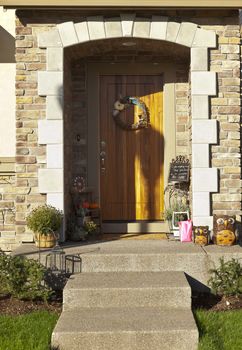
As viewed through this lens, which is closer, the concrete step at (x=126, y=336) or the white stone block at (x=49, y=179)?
the concrete step at (x=126, y=336)

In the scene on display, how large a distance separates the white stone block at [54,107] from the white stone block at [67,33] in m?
0.78

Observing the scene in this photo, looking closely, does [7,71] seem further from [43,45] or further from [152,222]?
[152,222]

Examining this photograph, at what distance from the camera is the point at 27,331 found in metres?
4.92

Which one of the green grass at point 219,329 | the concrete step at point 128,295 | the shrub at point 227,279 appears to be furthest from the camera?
the shrub at point 227,279

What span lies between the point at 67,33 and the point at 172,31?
1476 mm

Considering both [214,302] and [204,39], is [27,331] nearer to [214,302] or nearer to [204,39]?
[214,302]

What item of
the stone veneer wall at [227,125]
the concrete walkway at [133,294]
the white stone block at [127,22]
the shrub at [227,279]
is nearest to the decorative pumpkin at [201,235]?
the concrete walkway at [133,294]

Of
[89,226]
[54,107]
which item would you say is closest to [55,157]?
[54,107]

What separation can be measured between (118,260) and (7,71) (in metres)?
3.98

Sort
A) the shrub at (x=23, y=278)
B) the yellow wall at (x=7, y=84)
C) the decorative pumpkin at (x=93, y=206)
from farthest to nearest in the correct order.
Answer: the yellow wall at (x=7, y=84), the decorative pumpkin at (x=93, y=206), the shrub at (x=23, y=278)

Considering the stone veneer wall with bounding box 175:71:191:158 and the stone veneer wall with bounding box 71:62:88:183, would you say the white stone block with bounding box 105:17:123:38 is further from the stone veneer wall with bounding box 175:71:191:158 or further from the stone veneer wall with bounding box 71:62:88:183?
the stone veneer wall with bounding box 175:71:191:158

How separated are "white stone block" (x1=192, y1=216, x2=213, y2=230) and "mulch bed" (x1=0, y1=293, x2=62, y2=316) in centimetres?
225

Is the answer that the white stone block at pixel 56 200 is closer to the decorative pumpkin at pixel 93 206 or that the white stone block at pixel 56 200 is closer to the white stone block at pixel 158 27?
the decorative pumpkin at pixel 93 206

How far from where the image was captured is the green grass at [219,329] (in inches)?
185
